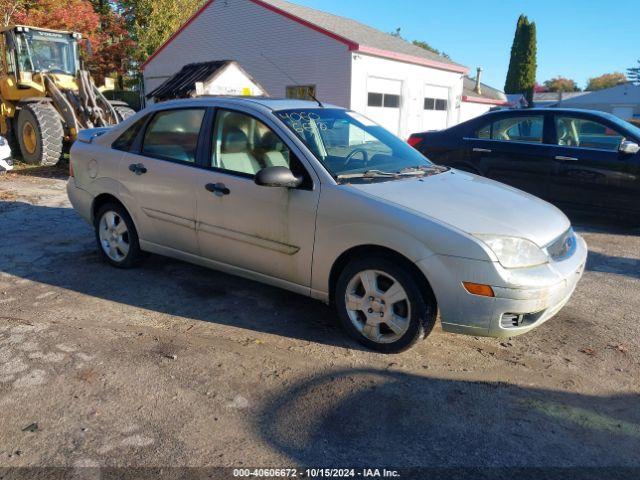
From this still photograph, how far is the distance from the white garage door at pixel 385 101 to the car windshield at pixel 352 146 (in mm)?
12832

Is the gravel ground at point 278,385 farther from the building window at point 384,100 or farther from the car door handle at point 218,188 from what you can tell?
the building window at point 384,100

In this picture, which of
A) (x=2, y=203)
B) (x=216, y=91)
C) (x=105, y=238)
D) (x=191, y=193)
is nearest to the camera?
(x=191, y=193)

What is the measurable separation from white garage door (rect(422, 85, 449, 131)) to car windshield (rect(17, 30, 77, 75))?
12.6 meters

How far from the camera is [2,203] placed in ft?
26.5

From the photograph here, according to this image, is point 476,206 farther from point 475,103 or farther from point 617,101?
point 617,101

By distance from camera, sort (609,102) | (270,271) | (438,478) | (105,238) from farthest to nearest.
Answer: (609,102) → (105,238) → (270,271) → (438,478)

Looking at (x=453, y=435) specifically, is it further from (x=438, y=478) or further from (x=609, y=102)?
(x=609, y=102)

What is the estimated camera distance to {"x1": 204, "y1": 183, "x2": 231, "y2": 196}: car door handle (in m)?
4.07

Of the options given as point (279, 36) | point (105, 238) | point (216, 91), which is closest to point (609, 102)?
point (279, 36)

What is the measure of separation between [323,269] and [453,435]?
1407 mm

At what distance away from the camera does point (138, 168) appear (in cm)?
471

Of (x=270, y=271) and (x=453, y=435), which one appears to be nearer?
(x=453, y=435)

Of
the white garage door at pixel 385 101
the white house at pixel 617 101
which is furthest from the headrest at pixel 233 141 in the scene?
the white house at pixel 617 101

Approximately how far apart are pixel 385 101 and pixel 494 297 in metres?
→ 16.1
